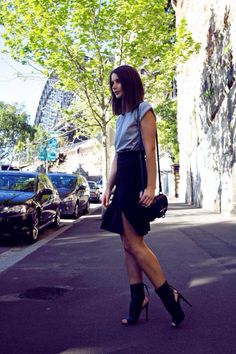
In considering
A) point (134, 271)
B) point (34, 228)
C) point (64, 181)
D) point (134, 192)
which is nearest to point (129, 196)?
point (134, 192)

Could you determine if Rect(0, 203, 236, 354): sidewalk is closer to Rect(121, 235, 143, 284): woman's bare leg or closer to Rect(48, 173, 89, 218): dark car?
Rect(121, 235, 143, 284): woman's bare leg

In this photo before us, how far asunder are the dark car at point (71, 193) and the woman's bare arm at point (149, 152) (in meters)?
11.4

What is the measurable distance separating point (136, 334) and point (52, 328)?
0.65 m

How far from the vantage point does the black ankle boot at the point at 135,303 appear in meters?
3.44

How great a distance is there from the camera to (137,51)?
14.8m

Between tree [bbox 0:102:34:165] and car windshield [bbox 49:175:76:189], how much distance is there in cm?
3932

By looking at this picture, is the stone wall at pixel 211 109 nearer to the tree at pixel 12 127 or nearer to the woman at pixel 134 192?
the woman at pixel 134 192

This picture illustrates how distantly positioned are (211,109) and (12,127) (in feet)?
137

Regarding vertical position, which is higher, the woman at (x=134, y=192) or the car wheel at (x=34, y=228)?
the woman at (x=134, y=192)

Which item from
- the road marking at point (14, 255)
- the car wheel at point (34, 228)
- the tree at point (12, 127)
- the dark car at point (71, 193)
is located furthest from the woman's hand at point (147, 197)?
the tree at point (12, 127)

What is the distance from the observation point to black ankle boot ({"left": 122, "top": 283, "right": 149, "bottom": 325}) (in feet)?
11.3

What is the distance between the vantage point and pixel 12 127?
55.7 meters

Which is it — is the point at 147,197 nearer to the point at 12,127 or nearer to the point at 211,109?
the point at 211,109

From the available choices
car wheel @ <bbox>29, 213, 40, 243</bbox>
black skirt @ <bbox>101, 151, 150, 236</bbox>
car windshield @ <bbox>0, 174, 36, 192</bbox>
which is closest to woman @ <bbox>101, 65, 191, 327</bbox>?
black skirt @ <bbox>101, 151, 150, 236</bbox>
